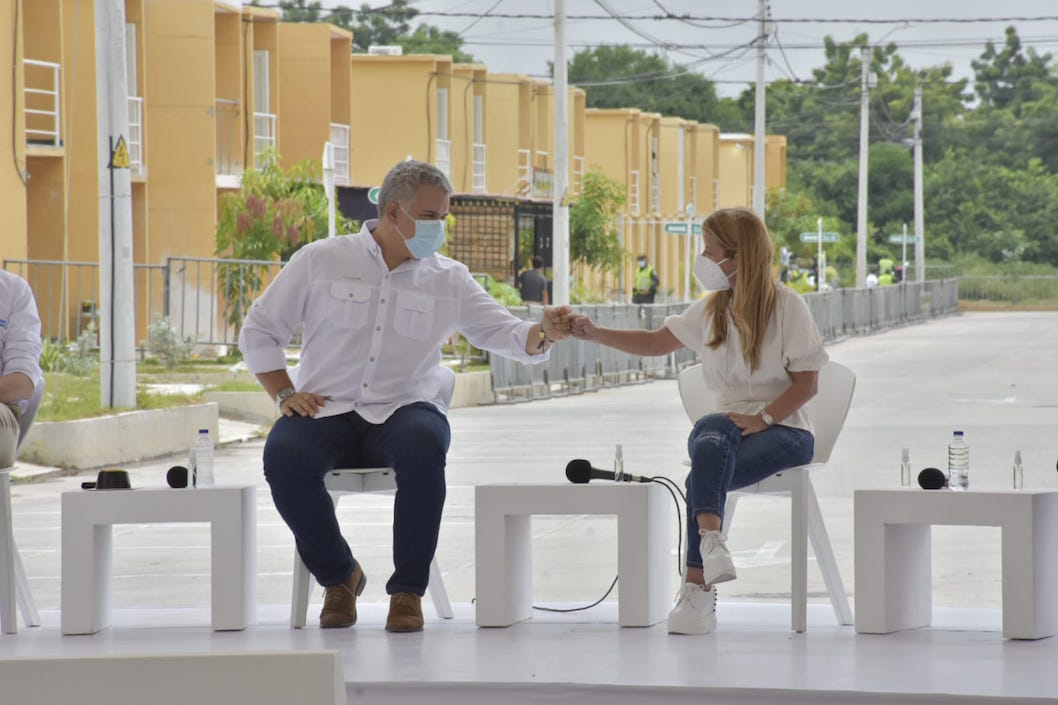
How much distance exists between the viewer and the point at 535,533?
10.5 m

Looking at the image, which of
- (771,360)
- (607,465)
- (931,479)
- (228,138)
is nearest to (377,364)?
(771,360)

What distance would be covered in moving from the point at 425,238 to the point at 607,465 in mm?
7915

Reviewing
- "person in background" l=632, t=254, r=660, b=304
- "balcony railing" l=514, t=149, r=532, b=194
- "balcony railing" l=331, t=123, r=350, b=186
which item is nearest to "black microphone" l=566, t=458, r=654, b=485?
"person in background" l=632, t=254, r=660, b=304

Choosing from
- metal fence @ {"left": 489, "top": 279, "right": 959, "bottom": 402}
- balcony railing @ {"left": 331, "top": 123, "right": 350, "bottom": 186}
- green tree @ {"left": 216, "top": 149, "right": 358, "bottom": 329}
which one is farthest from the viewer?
balcony railing @ {"left": 331, "top": 123, "right": 350, "bottom": 186}

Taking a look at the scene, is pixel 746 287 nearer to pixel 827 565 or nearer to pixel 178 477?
pixel 827 565

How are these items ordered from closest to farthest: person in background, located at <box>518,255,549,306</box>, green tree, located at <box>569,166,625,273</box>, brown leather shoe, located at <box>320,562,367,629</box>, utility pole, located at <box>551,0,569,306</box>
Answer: brown leather shoe, located at <box>320,562,367,629</box> → utility pole, located at <box>551,0,569,306</box> → person in background, located at <box>518,255,549,306</box> → green tree, located at <box>569,166,625,273</box>

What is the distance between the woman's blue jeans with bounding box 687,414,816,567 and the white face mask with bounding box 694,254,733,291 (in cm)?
54

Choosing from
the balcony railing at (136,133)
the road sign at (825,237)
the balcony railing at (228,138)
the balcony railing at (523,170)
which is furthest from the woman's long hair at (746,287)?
the balcony railing at (523,170)

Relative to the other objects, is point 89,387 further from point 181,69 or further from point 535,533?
point 181,69

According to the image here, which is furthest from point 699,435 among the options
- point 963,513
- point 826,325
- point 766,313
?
point 826,325

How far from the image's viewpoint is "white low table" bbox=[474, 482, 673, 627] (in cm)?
627

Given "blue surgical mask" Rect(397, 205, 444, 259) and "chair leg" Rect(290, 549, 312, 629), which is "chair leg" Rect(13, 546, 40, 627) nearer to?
"chair leg" Rect(290, 549, 312, 629)

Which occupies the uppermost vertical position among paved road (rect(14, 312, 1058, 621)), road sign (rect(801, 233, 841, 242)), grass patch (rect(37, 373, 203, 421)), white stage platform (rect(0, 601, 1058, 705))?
road sign (rect(801, 233, 841, 242))

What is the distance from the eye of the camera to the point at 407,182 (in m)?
6.75
